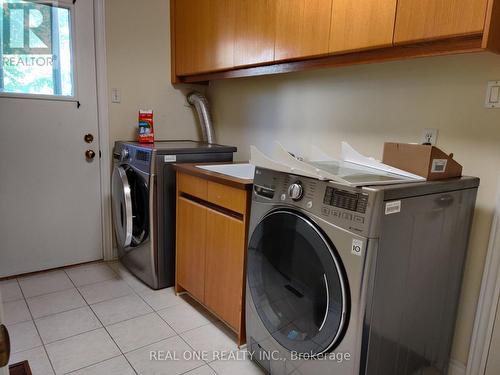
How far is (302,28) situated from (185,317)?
5.49 ft

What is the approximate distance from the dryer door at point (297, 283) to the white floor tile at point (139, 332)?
25.5 inches

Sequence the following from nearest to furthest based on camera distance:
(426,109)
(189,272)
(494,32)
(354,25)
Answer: (494,32) → (354,25) → (426,109) → (189,272)

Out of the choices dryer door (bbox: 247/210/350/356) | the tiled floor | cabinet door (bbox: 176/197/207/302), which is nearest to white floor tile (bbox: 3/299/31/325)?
the tiled floor

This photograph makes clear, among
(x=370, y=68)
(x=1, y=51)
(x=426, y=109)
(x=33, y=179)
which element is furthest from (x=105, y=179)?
(x=426, y=109)

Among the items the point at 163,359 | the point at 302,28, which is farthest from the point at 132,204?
the point at 302,28

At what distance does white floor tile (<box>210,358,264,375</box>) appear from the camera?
1.58m

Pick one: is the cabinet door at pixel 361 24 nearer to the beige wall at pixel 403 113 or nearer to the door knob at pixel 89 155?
the beige wall at pixel 403 113

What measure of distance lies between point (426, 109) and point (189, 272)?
1.53 metres

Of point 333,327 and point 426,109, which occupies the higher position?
point 426,109

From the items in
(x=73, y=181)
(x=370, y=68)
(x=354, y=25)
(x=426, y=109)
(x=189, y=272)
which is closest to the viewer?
(x=354, y=25)

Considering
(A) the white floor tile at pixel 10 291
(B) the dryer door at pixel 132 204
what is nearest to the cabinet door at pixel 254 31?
(B) the dryer door at pixel 132 204

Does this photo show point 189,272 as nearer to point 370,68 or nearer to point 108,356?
point 108,356

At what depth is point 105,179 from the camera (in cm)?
263

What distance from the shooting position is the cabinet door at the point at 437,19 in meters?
1.12
